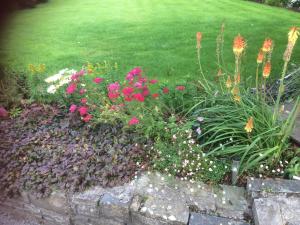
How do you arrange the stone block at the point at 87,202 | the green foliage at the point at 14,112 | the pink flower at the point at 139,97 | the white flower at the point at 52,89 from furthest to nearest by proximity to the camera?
1. the white flower at the point at 52,89
2. the green foliage at the point at 14,112
3. the pink flower at the point at 139,97
4. the stone block at the point at 87,202

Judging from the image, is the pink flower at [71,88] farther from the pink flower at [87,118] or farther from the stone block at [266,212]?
the stone block at [266,212]

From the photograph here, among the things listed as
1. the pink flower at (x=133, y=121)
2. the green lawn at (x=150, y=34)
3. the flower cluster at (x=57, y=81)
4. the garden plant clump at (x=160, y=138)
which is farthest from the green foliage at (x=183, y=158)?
the green lawn at (x=150, y=34)

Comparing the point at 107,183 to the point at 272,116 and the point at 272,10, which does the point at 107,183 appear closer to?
the point at 272,116

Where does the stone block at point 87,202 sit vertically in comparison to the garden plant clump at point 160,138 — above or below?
below


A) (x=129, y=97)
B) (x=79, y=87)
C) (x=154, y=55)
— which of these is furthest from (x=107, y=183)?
(x=154, y=55)

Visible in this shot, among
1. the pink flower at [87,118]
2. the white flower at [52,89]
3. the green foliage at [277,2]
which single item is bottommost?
the green foliage at [277,2]

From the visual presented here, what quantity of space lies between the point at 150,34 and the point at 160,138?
15.4 ft

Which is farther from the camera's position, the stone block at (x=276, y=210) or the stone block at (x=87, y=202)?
the stone block at (x=87, y=202)

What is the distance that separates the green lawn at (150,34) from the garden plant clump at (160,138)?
66.9 inches

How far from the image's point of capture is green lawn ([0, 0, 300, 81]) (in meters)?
5.89

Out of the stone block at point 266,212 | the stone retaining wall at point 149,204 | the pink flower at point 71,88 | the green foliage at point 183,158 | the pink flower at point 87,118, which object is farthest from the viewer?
the pink flower at point 71,88

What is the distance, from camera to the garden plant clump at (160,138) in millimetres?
2939

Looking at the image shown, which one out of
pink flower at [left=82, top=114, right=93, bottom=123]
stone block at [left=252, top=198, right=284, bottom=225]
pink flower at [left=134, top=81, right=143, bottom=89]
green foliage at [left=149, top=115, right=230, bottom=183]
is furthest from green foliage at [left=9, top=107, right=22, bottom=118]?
stone block at [left=252, top=198, right=284, bottom=225]

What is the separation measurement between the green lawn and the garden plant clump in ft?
5.58
